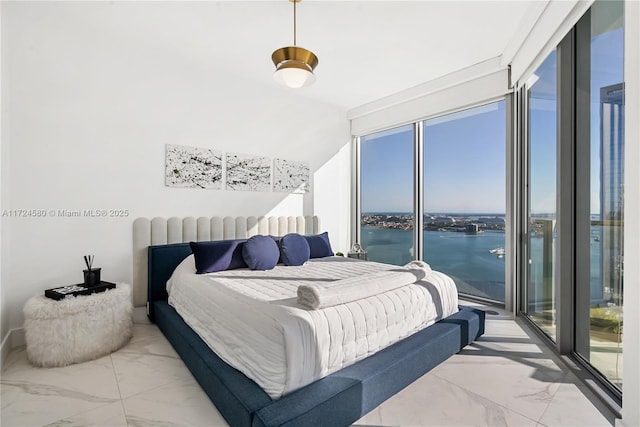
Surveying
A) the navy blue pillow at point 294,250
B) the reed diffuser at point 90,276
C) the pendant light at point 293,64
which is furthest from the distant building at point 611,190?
the reed diffuser at point 90,276

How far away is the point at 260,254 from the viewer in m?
3.07

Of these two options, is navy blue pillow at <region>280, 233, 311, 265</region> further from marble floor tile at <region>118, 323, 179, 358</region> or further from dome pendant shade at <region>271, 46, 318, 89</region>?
dome pendant shade at <region>271, 46, 318, 89</region>

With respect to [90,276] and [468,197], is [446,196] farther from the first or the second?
[90,276]

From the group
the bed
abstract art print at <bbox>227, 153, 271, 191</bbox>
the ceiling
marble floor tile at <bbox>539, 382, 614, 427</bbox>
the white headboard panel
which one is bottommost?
marble floor tile at <bbox>539, 382, 614, 427</bbox>

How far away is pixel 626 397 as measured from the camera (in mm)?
1534

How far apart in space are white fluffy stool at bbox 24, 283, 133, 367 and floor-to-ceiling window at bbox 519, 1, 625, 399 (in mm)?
3411

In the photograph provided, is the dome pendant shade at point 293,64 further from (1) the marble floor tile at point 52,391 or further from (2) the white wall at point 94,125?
(1) the marble floor tile at point 52,391

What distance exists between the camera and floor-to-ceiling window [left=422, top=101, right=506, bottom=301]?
12.3 ft

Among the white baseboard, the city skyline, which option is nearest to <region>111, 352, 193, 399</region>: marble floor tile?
the white baseboard

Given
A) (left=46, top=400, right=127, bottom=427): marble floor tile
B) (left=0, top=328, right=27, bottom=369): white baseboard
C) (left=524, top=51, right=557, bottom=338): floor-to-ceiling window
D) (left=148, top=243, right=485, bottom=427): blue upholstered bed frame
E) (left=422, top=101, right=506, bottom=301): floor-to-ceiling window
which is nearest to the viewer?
(left=148, top=243, right=485, bottom=427): blue upholstered bed frame

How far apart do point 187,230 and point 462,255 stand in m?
3.49

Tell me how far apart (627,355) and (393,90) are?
12.3 ft

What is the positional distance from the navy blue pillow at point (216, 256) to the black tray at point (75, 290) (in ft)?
2.31

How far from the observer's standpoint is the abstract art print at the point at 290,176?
13.9 ft
